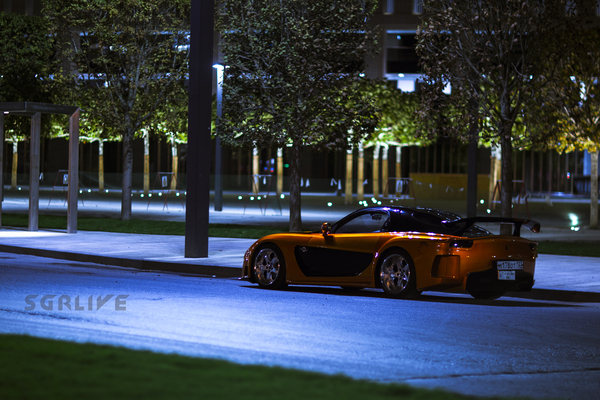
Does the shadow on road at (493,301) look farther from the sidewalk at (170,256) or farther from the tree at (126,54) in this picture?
the tree at (126,54)

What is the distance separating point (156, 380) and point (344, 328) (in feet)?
12.2

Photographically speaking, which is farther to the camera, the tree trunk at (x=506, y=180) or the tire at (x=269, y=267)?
A: the tree trunk at (x=506, y=180)

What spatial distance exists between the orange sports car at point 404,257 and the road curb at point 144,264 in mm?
1777

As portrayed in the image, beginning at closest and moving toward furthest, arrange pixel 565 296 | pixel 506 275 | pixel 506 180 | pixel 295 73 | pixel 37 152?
pixel 506 275 < pixel 565 296 < pixel 506 180 < pixel 295 73 < pixel 37 152

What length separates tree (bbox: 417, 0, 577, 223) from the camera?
20.0m

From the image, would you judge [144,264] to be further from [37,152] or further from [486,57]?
[486,57]

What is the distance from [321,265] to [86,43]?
16.9 metres

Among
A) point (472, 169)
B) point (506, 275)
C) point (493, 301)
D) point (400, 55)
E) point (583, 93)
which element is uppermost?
point (400, 55)

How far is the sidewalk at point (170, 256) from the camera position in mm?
12523

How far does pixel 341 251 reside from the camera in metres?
11.3

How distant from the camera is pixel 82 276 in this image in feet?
41.9

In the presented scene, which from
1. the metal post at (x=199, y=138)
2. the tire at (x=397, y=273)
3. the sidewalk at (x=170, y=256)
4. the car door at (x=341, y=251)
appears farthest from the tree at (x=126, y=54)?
the tire at (x=397, y=273)

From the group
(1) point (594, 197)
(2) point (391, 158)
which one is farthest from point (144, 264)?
(2) point (391, 158)

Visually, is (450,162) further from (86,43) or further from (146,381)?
(146,381)
